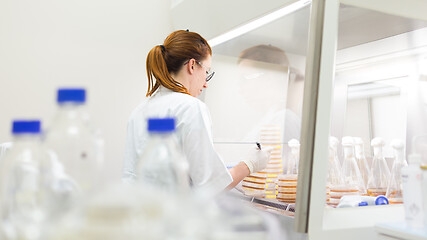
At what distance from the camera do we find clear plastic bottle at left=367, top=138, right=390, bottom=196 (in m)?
1.62

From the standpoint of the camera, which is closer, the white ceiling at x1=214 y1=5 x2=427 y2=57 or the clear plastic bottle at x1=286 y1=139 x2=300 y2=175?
the white ceiling at x1=214 y1=5 x2=427 y2=57

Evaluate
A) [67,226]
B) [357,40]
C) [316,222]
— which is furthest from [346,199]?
[67,226]

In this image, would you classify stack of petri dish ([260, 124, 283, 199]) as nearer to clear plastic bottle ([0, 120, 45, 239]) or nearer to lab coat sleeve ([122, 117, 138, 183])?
lab coat sleeve ([122, 117, 138, 183])

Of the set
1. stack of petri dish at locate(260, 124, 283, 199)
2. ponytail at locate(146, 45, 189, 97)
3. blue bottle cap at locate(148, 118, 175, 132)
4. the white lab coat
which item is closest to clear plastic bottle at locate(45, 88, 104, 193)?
blue bottle cap at locate(148, 118, 175, 132)

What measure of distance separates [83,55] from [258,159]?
1.41 metres

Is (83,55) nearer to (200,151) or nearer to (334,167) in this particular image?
(200,151)

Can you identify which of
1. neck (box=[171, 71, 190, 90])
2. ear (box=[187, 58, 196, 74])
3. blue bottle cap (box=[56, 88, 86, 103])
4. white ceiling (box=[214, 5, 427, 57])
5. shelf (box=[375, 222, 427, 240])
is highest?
white ceiling (box=[214, 5, 427, 57])

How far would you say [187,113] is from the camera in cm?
148

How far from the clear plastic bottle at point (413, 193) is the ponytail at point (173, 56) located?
87 centimetres

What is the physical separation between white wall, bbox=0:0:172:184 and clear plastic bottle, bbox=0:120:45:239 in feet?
6.04

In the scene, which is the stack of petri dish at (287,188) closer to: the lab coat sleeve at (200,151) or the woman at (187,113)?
the woman at (187,113)

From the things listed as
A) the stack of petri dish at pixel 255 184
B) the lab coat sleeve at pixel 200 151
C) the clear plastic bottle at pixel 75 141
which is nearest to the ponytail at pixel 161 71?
the lab coat sleeve at pixel 200 151

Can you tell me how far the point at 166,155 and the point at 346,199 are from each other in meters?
1.13

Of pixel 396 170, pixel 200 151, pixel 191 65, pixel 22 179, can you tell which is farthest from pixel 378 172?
pixel 22 179
